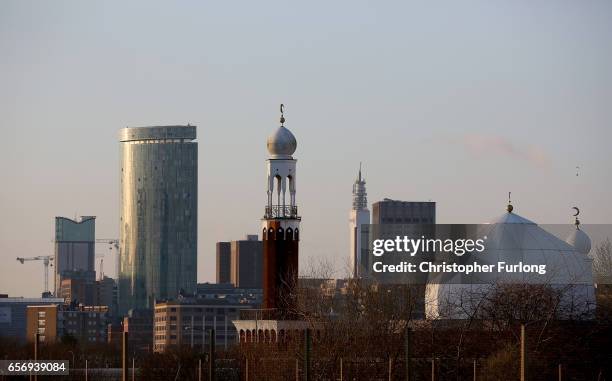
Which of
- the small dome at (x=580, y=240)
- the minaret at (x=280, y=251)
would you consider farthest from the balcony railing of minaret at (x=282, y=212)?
the small dome at (x=580, y=240)

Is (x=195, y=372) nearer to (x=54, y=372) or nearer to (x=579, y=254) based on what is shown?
(x=54, y=372)

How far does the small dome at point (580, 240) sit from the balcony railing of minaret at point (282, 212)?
18581mm

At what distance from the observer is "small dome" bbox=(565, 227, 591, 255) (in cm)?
10281

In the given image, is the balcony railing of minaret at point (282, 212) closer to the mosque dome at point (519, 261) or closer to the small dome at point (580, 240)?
the mosque dome at point (519, 261)

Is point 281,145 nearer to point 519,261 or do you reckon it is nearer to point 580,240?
point 519,261

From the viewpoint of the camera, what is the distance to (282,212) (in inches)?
3575

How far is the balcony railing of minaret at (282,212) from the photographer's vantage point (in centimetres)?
9081

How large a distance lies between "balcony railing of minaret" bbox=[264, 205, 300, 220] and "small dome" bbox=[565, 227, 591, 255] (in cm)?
1858

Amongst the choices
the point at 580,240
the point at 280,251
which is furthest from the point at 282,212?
the point at 580,240

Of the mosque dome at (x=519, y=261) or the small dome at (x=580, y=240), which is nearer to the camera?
the mosque dome at (x=519, y=261)

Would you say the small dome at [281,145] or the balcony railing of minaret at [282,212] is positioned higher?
the small dome at [281,145]

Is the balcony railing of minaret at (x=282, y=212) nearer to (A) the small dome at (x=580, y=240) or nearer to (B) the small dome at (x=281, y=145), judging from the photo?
(B) the small dome at (x=281, y=145)

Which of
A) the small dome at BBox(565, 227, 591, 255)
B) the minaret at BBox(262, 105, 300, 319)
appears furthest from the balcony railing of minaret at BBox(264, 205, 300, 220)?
the small dome at BBox(565, 227, 591, 255)

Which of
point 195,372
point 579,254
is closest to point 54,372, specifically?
point 195,372
